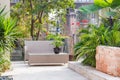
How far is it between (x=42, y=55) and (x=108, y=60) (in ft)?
12.4

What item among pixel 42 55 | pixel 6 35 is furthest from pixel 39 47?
pixel 6 35

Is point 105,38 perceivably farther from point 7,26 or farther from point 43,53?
point 43,53

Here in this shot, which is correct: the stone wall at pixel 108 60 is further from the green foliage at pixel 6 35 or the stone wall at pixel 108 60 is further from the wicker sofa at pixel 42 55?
the wicker sofa at pixel 42 55

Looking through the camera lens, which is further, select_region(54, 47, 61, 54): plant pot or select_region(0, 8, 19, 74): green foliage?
select_region(54, 47, 61, 54): plant pot

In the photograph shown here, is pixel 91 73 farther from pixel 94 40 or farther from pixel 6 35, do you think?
pixel 6 35

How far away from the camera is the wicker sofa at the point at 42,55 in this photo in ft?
32.7

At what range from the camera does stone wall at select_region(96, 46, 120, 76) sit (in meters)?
6.35

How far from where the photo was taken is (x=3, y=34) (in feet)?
25.5

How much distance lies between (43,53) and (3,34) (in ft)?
10.4

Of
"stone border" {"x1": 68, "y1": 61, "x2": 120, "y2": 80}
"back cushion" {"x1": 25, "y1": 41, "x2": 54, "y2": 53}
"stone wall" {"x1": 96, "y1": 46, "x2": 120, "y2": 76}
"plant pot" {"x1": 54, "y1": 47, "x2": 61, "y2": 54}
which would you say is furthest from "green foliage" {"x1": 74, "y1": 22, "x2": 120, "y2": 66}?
"back cushion" {"x1": 25, "y1": 41, "x2": 54, "y2": 53}

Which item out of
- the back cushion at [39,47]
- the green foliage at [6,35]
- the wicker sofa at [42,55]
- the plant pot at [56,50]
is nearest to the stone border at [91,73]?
the wicker sofa at [42,55]

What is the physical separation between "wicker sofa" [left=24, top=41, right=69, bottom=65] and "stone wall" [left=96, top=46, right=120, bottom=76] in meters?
2.90

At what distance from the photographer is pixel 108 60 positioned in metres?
6.70

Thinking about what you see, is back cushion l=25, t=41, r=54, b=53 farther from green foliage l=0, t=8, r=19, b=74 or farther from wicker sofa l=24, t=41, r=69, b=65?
green foliage l=0, t=8, r=19, b=74
